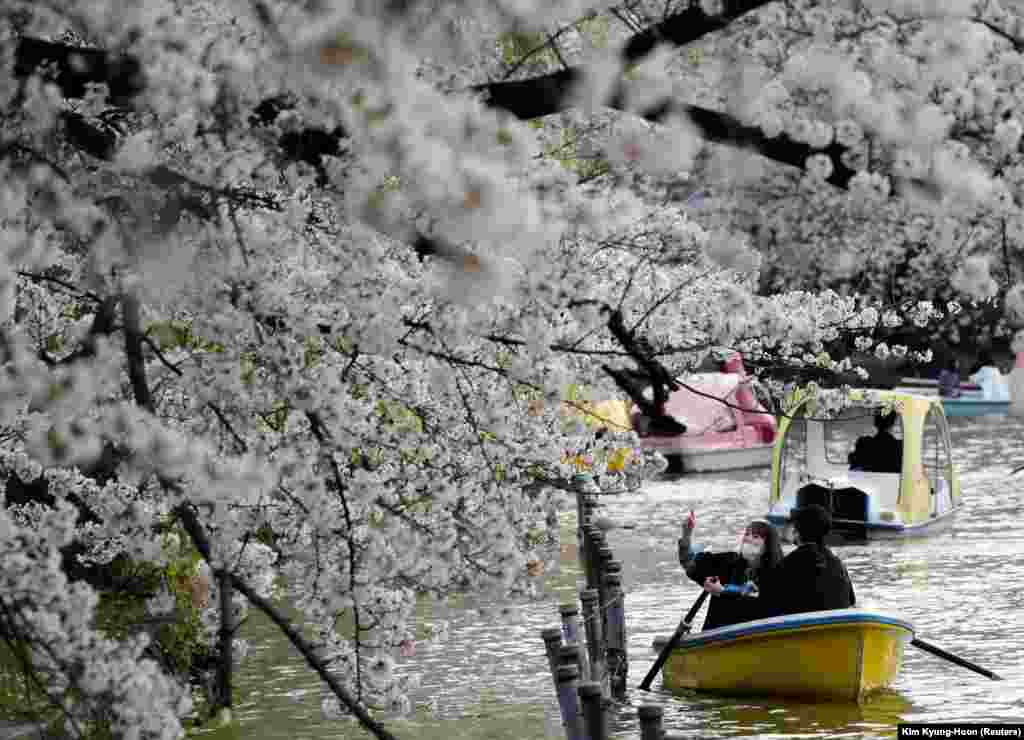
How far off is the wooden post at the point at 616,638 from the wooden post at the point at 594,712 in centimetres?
439

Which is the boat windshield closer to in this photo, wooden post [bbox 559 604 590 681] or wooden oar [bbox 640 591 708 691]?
wooden oar [bbox 640 591 708 691]

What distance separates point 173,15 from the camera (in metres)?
5.80

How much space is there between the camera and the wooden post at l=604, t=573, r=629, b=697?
13.2m

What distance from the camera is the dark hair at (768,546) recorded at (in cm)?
1330

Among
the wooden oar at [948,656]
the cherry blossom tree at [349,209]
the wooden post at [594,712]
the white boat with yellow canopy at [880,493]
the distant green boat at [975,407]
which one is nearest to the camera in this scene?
the cherry blossom tree at [349,209]

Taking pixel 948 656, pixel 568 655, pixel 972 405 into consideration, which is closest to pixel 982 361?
pixel 972 405

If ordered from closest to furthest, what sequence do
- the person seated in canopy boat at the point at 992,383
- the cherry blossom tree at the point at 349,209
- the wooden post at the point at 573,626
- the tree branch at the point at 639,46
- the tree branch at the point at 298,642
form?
1. the cherry blossom tree at the point at 349,209
2. the tree branch at the point at 639,46
3. the tree branch at the point at 298,642
4. the wooden post at the point at 573,626
5. the person seated in canopy boat at the point at 992,383

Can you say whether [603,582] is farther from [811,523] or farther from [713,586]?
[811,523]

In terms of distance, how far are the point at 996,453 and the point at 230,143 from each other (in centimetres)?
2865

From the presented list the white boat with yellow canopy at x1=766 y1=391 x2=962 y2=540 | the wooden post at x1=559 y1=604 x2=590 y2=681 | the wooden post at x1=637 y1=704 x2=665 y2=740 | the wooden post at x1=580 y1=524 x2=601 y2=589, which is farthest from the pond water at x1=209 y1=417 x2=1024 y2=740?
the wooden post at x1=637 y1=704 x2=665 y2=740

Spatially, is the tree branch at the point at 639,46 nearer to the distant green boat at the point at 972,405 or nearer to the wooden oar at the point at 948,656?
the wooden oar at the point at 948,656

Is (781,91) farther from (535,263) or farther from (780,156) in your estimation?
(535,263)

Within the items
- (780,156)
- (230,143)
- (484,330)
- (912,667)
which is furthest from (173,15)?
(912,667)

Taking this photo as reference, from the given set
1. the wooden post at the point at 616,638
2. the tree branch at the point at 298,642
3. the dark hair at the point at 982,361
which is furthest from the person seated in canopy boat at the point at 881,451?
the dark hair at the point at 982,361
